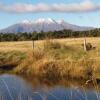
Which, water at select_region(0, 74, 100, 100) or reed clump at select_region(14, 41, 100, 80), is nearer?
water at select_region(0, 74, 100, 100)

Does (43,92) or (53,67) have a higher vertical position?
(43,92)

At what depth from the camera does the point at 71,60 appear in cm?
1778

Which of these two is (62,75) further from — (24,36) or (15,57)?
(24,36)

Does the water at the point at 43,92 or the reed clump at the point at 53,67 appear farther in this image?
the reed clump at the point at 53,67

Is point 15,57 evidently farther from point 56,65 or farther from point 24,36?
point 24,36

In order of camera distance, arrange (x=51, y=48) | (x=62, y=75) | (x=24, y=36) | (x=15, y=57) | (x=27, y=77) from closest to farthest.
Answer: (x=62, y=75)
(x=27, y=77)
(x=51, y=48)
(x=15, y=57)
(x=24, y=36)

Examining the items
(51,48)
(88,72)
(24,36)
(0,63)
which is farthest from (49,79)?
(24,36)

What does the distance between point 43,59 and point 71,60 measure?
1.40m

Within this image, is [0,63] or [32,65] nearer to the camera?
[32,65]

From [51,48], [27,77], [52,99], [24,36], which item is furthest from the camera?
[24,36]

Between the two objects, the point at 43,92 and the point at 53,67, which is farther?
the point at 53,67

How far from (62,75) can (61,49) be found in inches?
235

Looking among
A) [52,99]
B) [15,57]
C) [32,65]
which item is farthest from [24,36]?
[52,99]

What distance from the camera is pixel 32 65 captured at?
18047 mm
